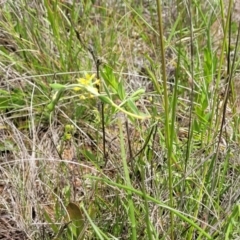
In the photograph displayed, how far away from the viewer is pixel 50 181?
132cm

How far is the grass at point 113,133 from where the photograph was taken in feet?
3.58

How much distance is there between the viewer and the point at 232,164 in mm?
1314

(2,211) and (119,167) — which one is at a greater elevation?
(119,167)

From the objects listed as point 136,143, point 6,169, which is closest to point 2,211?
point 6,169

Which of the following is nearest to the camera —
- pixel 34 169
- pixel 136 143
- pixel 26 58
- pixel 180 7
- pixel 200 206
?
pixel 200 206

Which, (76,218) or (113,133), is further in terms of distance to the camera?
(113,133)

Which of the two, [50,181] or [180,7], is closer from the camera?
[50,181]

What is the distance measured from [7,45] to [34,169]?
62 centimetres

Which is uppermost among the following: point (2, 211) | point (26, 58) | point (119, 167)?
point (26, 58)

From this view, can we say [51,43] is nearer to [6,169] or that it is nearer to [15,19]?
[15,19]

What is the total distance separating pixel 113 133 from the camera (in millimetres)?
1526

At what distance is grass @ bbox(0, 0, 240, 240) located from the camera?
1091 mm

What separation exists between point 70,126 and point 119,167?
0.83 ft

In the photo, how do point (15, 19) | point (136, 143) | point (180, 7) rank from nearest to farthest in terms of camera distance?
point (136, 143), point (15, 19), point (180, 7)
